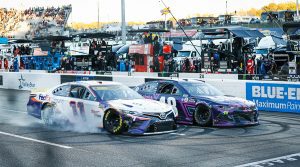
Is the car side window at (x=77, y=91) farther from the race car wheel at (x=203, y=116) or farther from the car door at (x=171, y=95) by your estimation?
the race car wheel at (x=203, y=116)

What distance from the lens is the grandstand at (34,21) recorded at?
80.9 m

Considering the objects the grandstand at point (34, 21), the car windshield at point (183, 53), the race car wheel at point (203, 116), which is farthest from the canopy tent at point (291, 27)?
the grandstand at point (34, 21)

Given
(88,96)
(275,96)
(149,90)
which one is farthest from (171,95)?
(275,96)

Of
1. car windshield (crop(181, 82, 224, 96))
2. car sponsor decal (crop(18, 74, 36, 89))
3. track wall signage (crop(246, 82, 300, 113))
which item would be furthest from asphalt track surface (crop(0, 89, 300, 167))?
car sponsor decal (crop(18, 74, 36, 89))

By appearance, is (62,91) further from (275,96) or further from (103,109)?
(275,96)

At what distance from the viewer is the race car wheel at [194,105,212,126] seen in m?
13.0

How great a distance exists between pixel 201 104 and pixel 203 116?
1.05 ft

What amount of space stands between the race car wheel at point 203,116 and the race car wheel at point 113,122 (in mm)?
2461

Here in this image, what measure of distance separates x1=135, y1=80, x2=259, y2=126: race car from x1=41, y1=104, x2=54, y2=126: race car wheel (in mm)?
2713

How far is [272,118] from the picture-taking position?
50.3 ft

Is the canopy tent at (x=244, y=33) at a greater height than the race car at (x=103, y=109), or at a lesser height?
greater

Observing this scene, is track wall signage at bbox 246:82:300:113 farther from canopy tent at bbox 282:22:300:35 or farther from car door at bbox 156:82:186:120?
car door at bbox 156:82:186:120

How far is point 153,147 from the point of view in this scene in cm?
1011

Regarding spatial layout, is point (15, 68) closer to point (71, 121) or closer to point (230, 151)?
point (71, 121)
